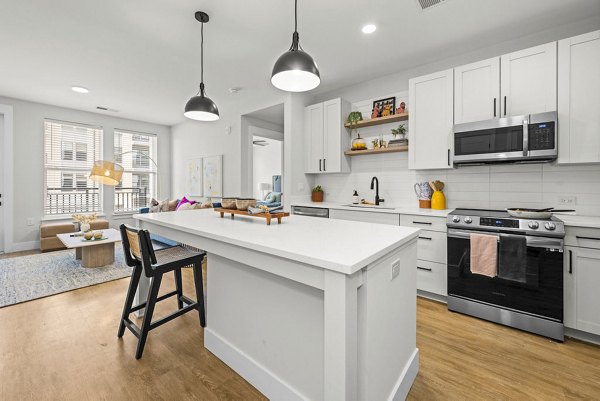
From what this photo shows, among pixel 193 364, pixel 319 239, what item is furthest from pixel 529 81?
pixel 193 364

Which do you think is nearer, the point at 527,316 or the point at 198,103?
the point at 527,316

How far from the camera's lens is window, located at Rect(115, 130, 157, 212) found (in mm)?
6074

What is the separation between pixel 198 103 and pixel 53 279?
300 cm

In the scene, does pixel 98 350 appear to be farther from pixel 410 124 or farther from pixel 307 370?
pixel 410 124

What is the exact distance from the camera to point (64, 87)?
4125 millimetres

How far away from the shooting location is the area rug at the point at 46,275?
9.63 ft

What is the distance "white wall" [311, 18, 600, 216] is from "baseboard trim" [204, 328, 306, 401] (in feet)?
8.74

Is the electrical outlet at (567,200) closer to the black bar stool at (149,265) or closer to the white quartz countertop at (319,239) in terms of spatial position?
the white quartz countertop at (319,239)

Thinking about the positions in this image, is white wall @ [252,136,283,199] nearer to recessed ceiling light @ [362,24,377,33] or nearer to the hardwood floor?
recessed ceiling light @ [362,24,377,33]

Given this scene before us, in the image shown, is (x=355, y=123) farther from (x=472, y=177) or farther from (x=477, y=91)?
(x=472, y=177)

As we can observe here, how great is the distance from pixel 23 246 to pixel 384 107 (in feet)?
21.4

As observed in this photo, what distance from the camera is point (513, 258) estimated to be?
2184mm

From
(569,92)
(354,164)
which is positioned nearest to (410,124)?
(354,164)

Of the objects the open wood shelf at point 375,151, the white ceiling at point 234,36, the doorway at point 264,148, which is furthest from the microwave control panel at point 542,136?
the doorway at point 264,148
